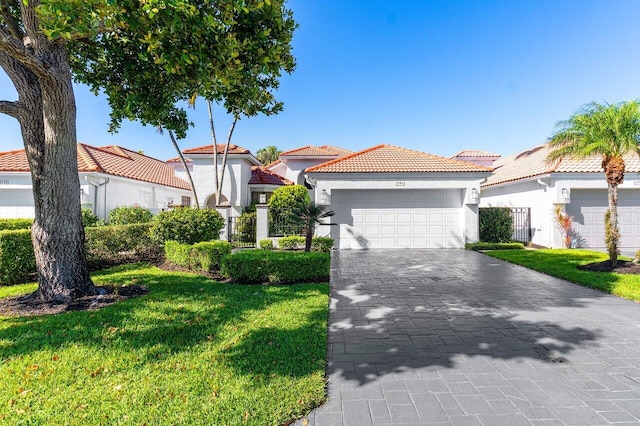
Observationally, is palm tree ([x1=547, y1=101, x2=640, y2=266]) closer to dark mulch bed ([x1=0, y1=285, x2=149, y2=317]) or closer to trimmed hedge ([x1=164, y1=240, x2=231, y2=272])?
trimmed hedge ([x1=164, y1=240, x2=231, y2=272])

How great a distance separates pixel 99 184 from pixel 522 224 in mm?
23154

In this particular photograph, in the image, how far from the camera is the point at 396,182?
14273 mm

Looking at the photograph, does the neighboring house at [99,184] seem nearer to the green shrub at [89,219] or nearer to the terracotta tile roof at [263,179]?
the green shrub at [89,219]

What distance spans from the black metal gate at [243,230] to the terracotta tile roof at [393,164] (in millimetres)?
4081

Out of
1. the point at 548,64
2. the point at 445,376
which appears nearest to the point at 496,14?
the point at 548,64

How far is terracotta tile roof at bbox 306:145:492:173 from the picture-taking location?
14180mm

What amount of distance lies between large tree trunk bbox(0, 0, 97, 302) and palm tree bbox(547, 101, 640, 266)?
524 inches

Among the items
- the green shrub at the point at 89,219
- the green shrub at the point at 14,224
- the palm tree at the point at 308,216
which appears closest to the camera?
the palm tree at the point at 308,216

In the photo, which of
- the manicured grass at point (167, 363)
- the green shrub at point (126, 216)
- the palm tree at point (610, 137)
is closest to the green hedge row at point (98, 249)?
the manicured grass at point (167, 363)

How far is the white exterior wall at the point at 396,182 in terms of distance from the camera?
559 inches

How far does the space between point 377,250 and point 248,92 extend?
9615 mm

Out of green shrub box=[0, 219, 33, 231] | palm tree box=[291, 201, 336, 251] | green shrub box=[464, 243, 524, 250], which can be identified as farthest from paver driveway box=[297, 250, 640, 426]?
green shrub box=[0, 219, 33, 231]

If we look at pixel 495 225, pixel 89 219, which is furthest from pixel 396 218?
pixel 89 219

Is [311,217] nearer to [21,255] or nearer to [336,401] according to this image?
[336,401]
